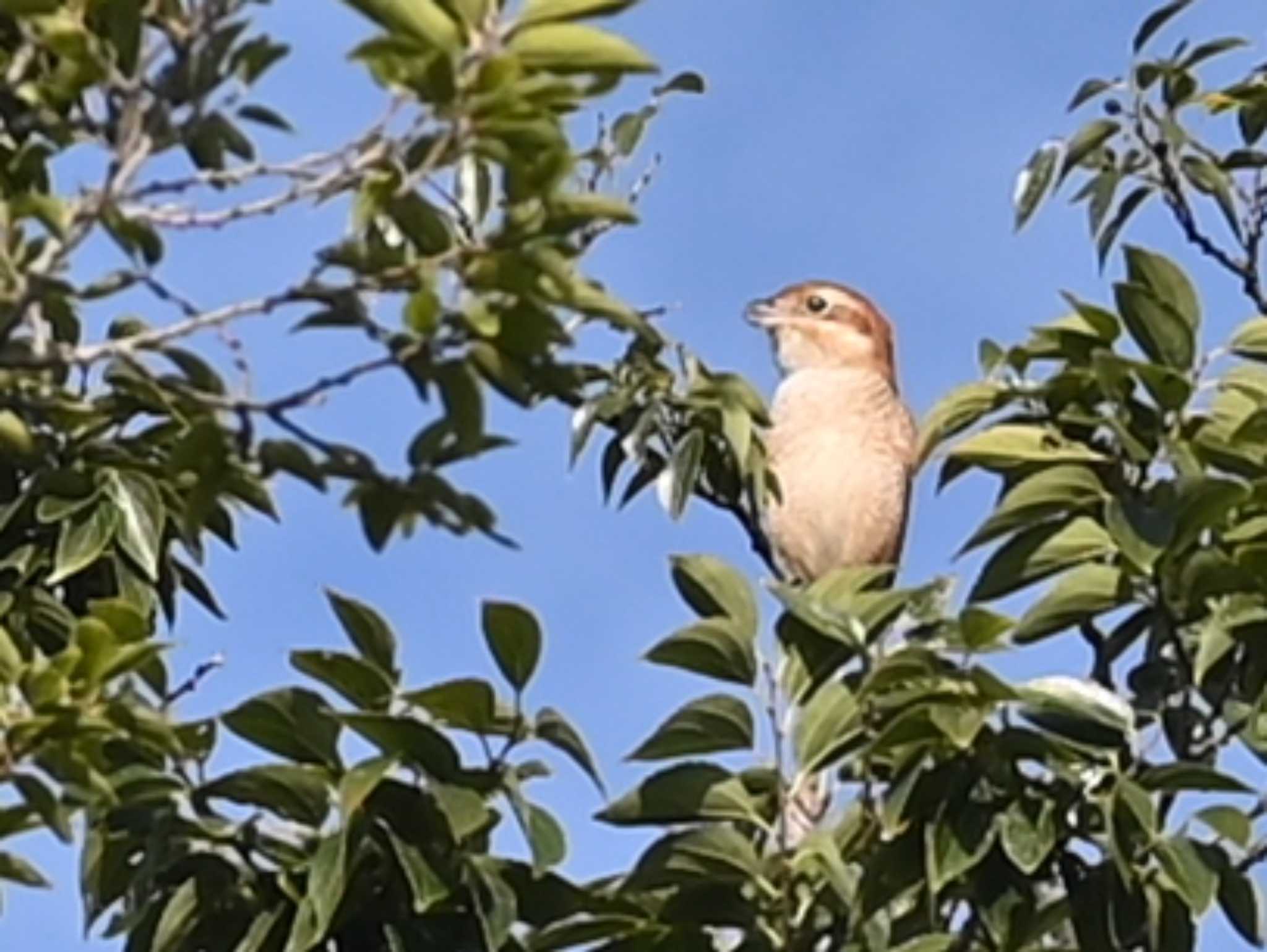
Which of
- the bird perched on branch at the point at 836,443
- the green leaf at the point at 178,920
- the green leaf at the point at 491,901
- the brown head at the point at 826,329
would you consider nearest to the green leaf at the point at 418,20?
the green leaf at the point at 491,901

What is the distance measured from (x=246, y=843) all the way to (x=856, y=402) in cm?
428

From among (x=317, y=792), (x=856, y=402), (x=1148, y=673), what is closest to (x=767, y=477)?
(x=1148, y=673)

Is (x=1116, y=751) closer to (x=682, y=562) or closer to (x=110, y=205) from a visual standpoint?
(x=682, y=562)

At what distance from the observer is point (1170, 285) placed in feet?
16.3

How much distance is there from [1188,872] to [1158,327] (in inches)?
35.4

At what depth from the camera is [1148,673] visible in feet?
Answer: 16.3

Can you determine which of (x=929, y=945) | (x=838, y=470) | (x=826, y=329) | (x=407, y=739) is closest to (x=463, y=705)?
(x=407, y=739)

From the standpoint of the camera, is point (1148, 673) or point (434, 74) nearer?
point (434, 74)

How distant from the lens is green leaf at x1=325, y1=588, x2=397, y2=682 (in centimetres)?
438

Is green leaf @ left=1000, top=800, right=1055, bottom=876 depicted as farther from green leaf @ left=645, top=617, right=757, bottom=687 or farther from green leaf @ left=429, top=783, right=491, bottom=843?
green leaf @ left=429, top=783, right=491, bottom=843

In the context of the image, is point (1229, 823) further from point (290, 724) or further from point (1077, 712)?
point (290, 724)

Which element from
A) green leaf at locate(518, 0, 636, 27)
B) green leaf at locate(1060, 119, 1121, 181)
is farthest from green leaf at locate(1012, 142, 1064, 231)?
green leaf at locate(518, 0, 636, 27)

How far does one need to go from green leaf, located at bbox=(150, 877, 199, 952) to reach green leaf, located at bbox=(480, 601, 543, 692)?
0.52m

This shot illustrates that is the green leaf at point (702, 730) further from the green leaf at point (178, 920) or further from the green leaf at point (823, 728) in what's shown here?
the green leaf at point (178, 920)
